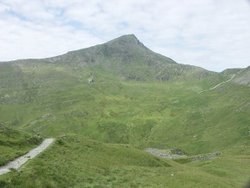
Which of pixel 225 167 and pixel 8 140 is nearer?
pixel 8 140

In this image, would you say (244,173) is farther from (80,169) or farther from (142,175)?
(80,169)

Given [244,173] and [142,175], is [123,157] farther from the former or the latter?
[244,173]

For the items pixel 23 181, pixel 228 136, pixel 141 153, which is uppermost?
pixel 23 181

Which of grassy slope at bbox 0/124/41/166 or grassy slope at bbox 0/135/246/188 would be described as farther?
grassy slope at bbox 0/124/41/166

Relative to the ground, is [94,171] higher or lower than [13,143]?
lower

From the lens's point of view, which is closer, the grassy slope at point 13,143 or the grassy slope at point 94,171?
the grassy slope at point 94,171

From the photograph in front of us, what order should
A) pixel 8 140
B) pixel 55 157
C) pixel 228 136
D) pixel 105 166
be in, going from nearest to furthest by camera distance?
pixel 55 157
pixel 105 166
pixel 8 140
pixel 228 136

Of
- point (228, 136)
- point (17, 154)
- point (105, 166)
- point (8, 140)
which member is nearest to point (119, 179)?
point (105, 166)

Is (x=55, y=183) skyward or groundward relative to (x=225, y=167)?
skyward

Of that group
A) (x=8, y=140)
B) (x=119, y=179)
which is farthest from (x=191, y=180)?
(x=8, y=140)

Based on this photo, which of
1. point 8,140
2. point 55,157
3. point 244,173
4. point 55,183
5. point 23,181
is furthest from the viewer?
point 244,173

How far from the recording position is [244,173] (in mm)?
79875

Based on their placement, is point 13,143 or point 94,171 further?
point 13,143

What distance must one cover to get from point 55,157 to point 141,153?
1023 inches
